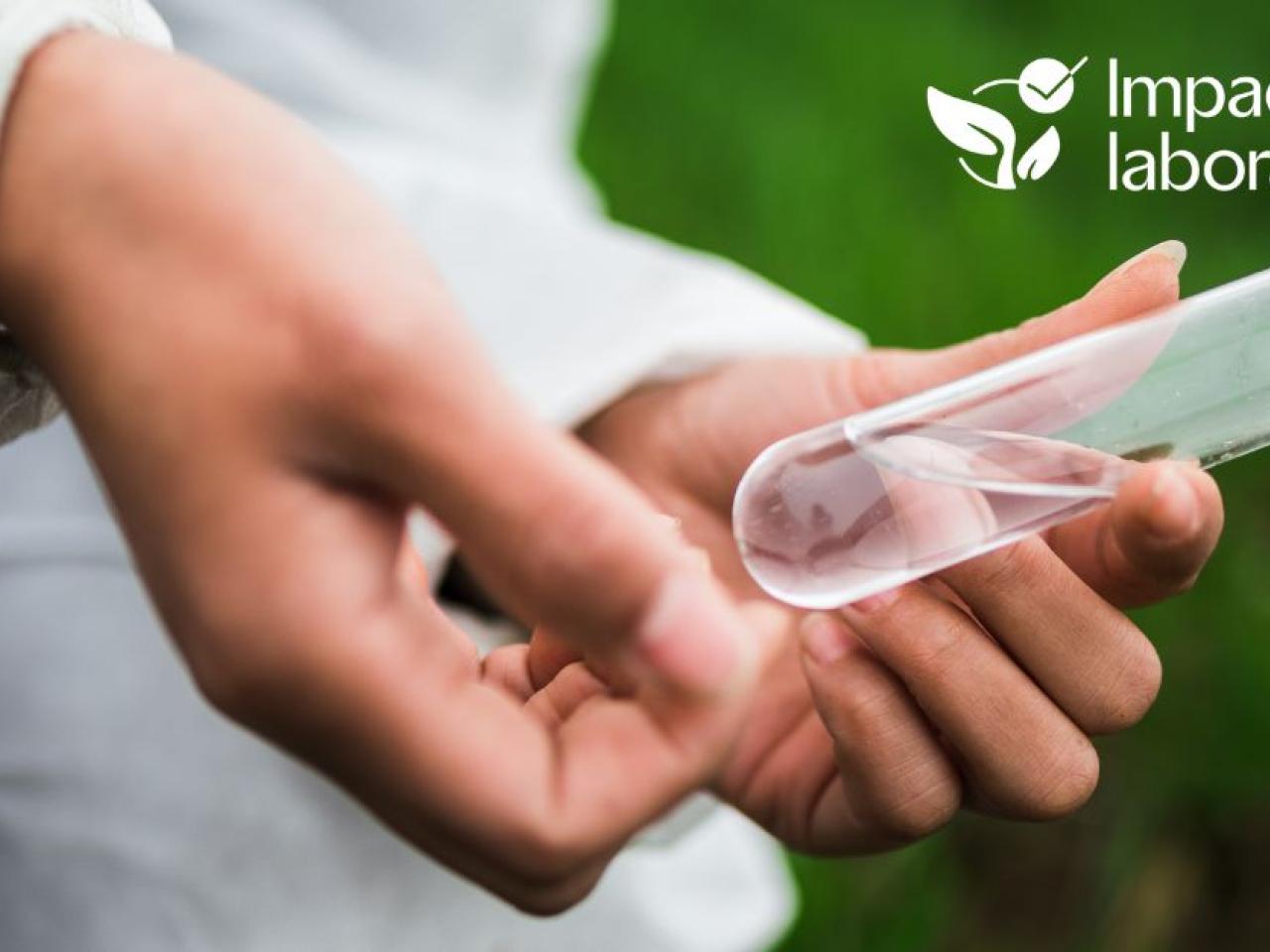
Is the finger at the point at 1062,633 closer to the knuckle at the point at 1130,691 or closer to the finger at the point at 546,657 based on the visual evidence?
the knuckle at the point at 1130,691

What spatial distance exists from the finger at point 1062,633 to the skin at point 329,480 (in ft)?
0.73

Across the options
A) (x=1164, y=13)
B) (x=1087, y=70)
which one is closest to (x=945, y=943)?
(x=1087, y=70)

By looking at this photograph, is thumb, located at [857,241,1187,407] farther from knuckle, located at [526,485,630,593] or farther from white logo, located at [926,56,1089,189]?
white logo, located at [926,56,1089,189]

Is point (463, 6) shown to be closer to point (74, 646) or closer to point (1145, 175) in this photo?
point (74, 646)

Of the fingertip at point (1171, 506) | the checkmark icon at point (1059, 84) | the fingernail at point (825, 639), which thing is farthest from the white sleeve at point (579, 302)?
the checkmark icon at point (1059, 84)

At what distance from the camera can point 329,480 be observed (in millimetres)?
425

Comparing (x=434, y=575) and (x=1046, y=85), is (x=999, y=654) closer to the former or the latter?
(x=434, y=575)

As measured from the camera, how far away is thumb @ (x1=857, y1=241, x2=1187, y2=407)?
0.65 metres

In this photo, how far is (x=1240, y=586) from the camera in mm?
1332

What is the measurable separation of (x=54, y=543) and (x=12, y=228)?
373 millimetres

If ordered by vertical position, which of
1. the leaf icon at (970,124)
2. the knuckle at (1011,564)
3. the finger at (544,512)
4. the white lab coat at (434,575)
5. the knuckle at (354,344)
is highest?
the knuckle at (354,344)

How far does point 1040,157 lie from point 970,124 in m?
0.14

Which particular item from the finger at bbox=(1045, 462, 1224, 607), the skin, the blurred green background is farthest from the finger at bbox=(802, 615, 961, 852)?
the blurred green background

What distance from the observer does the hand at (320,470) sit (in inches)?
15.7
